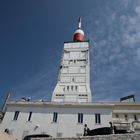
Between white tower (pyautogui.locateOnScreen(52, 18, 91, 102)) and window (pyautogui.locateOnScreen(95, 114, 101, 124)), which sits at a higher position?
white tower (pyautogui.locateOnScreen(52, 18, 91, 102))

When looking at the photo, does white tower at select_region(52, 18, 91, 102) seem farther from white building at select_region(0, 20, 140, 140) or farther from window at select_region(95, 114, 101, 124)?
window at select_region(95, 114, 101, 124)

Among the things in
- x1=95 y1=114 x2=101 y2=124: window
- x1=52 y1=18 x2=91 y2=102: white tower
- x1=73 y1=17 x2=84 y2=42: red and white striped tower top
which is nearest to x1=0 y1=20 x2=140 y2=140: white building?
x1=95 y1=114 x2=101 y2=124: window

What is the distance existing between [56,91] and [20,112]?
1046 centimetres

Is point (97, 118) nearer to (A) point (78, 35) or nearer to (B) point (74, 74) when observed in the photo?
(B) point (74, 74)

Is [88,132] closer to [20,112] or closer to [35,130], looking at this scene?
[35,130]

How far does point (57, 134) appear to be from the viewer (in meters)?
27.6

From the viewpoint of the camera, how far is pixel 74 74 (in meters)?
42.8

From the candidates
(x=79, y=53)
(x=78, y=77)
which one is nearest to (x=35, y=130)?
(x=78, y=77)

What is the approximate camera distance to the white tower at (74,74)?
3853 cm

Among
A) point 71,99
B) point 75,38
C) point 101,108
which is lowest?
point 101,108

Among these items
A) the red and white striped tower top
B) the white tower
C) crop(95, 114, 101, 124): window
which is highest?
the red and white striped tower top

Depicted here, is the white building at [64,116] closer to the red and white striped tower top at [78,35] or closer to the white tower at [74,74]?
the white tower at [74,74]

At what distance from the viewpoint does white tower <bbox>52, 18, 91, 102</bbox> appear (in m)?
38.5

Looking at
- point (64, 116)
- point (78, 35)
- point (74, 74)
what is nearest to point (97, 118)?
point (64, 116)
